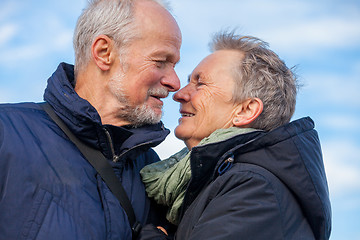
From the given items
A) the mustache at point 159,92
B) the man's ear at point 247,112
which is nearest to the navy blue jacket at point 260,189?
the man's ear at point 247,112

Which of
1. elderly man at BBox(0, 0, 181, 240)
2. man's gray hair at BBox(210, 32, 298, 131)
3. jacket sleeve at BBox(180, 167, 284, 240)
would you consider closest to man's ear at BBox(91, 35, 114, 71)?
elderly man at BBox(0, 0, 181, 240)

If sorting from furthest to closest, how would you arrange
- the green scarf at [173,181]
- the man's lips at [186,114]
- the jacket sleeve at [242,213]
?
the man's lips at [186,114] → the green scarf at [173,181] → the jacket sleeve at [242,213]

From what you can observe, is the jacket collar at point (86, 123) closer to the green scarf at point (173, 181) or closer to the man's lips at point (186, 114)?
the green scarf at point (173, 181)

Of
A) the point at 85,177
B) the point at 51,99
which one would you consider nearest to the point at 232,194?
the point at 85,177

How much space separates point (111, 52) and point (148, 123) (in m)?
0.64

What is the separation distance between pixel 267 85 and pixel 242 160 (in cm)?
78

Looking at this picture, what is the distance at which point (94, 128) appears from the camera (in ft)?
10.0

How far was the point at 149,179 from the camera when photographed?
337 centimetres

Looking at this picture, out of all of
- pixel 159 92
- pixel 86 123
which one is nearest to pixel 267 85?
pixel 159 92

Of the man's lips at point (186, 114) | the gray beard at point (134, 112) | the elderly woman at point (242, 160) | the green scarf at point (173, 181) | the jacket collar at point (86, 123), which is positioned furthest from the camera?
the man's lips at point (186, 114)

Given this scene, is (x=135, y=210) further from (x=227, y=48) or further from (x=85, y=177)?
(x=227, y=48)

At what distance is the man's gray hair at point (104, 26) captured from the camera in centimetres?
349

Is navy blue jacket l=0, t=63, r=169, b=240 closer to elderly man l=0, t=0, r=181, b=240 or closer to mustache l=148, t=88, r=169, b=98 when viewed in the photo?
elderly man l=0, t=0, r=181, b=240

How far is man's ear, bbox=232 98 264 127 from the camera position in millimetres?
3486
